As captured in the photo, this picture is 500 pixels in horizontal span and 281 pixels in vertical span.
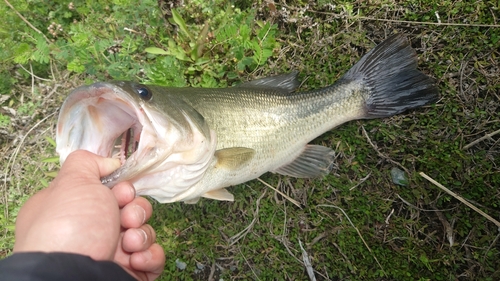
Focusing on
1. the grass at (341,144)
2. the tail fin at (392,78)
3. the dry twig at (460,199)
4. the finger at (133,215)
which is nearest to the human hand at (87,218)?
the finger at (133,215)

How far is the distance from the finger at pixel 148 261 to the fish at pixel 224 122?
0.36 meters

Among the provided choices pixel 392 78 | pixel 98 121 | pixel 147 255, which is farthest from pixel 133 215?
pixel 392 78

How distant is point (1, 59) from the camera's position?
3.81 meters

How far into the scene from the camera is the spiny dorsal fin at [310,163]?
2975 mm

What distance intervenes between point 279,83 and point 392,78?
3.18ft

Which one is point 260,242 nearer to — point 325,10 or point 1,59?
point 325,10

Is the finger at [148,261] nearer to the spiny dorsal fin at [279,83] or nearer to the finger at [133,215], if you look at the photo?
the finger at [133,215]

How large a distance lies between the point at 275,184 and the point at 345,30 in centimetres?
162

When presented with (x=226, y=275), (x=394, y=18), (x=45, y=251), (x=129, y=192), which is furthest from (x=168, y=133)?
(x=394, y=18)

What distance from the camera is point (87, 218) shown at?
70.2 inches

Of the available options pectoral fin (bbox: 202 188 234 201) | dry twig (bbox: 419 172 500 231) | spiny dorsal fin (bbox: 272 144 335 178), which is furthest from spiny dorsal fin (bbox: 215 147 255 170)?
dry twig (bbox: 419 172 500 231)

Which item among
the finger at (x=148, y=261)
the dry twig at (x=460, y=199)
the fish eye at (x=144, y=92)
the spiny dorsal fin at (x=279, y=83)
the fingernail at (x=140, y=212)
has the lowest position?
the finger at (x=148, y=261)

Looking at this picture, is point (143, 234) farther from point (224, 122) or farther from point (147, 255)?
point (224, 122)

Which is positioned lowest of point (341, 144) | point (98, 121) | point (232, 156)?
point (341, 144)
